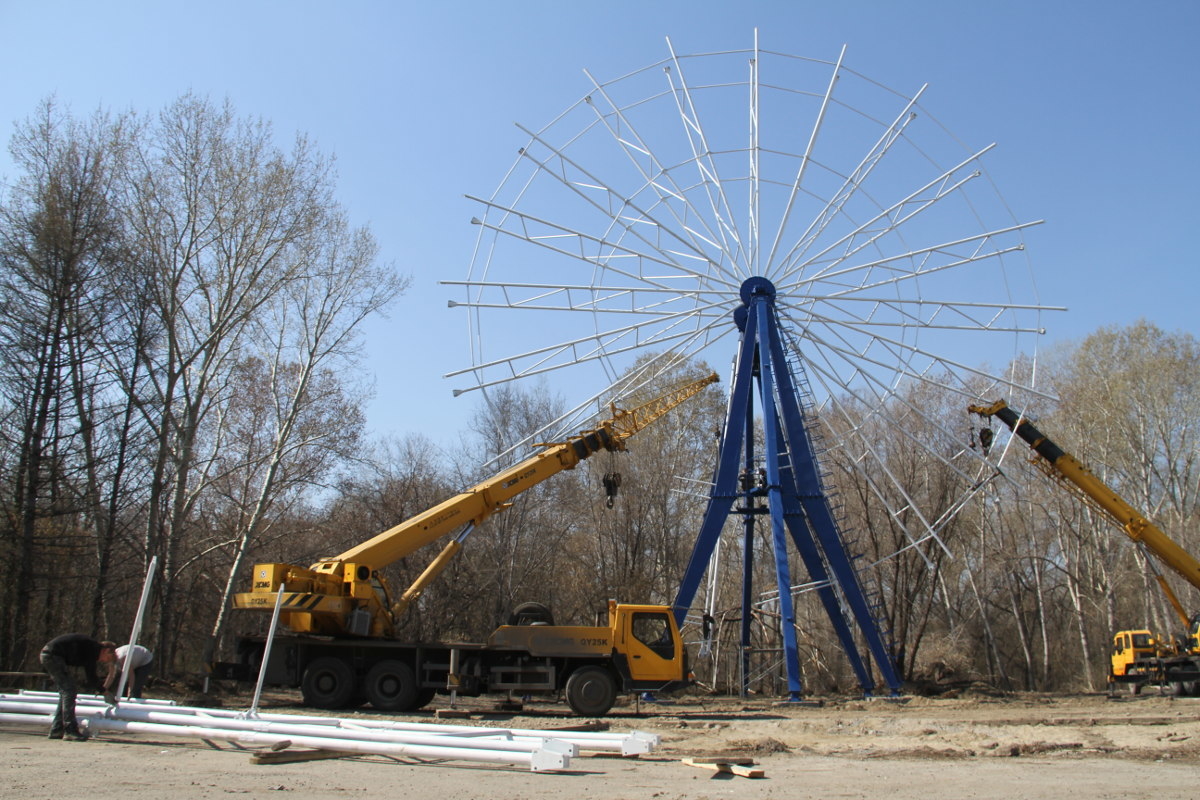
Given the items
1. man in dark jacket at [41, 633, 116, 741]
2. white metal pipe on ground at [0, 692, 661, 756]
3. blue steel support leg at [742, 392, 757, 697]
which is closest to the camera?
white metal pipe on ground at [0, 692, 661, 756]

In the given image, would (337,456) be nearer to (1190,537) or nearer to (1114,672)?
(1114,672)

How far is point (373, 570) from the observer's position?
18.0 metres

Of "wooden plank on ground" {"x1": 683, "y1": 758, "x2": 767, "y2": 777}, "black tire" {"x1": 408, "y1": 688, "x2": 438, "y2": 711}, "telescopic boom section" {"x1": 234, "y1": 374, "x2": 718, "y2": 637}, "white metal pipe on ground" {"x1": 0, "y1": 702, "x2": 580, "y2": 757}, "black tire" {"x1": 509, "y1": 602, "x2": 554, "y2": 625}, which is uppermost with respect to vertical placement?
"telescopic boom section" {"x1": 234, "y1": 374, "x2": 718, "y2": 637}

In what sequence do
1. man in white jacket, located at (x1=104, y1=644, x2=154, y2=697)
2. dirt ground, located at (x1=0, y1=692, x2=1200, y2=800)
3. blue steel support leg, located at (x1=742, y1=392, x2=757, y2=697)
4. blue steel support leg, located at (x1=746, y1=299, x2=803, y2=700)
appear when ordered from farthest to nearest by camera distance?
blue steel support leg, located at (x1=742, y1=392, x2=757, y2=697) → blue steel support leg, located at (x1=746, y1=299, x2=803, y2=700) → man in white jacket, located at (x1=104, y1=644, x2=154, y2=697) → dirt ground, located at (x1=0, y1=692, x2=1200, y2=800)

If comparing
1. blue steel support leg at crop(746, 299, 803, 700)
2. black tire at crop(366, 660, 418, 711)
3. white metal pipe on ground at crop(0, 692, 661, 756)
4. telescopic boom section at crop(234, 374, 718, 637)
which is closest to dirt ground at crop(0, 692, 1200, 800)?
white metal pipe on ground at crop(0, 692, 661, 756)

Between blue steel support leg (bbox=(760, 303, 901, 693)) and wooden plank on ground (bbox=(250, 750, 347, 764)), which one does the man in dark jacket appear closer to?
wooden plank on ground (bbox=(250, 750, 347, 764))

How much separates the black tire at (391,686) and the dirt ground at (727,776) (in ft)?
5.98

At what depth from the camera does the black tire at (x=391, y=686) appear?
17.4 m

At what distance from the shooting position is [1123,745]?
1224cm

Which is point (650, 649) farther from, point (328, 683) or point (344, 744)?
point (344, 744)

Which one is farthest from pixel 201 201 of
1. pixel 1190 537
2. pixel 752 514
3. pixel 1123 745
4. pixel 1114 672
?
pixel 1190 537

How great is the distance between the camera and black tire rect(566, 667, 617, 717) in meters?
17.0

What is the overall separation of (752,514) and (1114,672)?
1492 centimetres

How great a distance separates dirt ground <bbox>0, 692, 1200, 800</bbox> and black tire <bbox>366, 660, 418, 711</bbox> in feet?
5.98
